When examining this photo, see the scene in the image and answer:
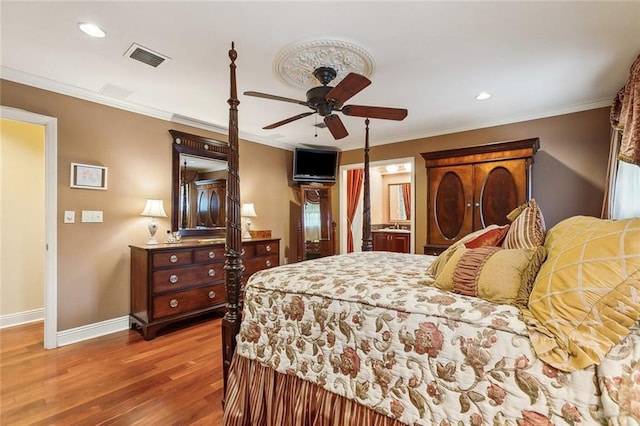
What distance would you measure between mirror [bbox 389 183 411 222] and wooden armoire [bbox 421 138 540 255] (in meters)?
2.55

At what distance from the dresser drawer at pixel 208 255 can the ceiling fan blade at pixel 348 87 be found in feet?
7.28

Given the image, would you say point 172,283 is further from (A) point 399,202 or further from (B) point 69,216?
(A) point 399,202

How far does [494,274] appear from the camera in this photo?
1162mm

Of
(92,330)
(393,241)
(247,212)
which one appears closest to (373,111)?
(247,212)

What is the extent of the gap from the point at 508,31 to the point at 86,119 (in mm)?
3788

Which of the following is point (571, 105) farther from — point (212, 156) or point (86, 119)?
point (86, 119)

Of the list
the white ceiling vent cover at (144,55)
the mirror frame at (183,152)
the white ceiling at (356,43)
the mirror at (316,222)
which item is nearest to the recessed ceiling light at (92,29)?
the white ceiling at (356,43)

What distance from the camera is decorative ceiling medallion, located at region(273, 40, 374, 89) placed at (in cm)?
212

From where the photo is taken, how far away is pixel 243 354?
1.58 m

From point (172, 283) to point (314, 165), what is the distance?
3001 mm

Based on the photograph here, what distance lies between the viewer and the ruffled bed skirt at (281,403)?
1.24 m

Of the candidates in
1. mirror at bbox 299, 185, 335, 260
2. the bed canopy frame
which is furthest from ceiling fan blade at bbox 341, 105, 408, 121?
mirror at bbox 299, 185, 335, 260

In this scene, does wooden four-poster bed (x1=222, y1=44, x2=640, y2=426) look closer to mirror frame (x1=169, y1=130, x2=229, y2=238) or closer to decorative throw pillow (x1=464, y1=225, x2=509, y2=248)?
decorative throw pillow (x1=464, y1=225, x2=509, y2=248)

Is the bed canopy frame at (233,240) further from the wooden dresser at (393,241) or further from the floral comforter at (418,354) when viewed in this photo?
the wooden dresser at (393,241)
